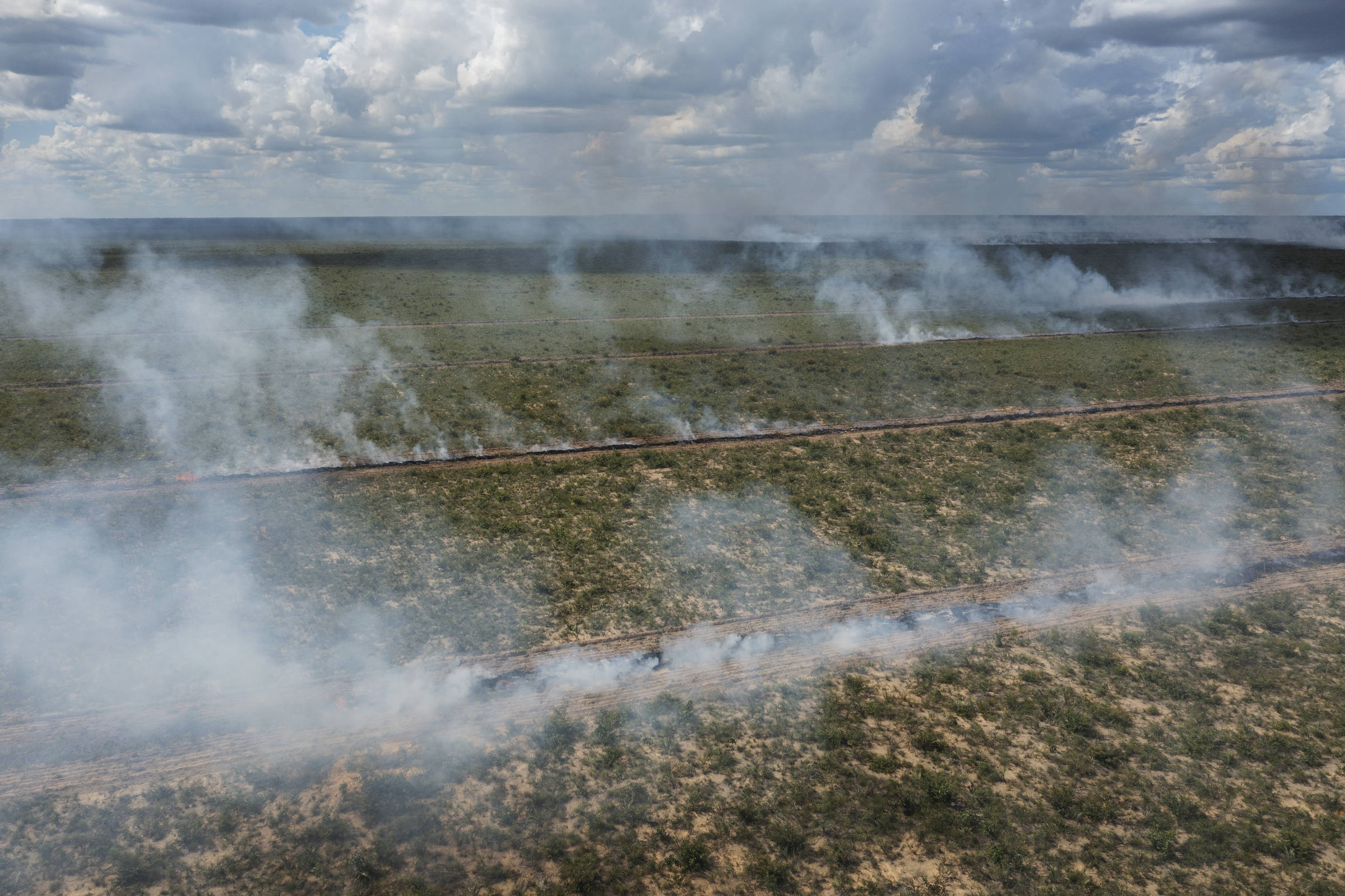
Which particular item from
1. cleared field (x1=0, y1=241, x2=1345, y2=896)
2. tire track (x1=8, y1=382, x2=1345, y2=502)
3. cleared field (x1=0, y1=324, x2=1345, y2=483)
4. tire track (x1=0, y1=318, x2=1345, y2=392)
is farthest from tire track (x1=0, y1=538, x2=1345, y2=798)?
tire track (x1=0, y1=318, x2=1345, y2=392)

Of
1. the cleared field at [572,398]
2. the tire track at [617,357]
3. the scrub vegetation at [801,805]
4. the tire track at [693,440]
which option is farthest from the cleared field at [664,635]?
the tire track at [617,357]

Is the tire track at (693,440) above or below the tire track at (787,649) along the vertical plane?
above

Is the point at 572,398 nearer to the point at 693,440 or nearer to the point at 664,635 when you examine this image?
the point at 693,440

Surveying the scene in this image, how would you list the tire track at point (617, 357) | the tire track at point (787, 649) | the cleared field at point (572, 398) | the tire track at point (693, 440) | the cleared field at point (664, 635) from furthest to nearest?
the tire track at point (617, 357) < the cleared field at point (572, 398) < the tire track at point (693, 440) < the tire track at point (787, 649) < the cleared field at point (664, 635)

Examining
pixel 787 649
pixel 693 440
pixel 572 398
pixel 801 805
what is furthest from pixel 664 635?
pixel 572 398

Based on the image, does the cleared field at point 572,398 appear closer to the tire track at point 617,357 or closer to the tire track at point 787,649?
the tire track at point 617,357

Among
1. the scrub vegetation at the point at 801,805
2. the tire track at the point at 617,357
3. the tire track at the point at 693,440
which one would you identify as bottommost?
the scrub vegetation at the point at 801,805

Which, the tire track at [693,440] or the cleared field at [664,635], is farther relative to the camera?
the tire track at [693,440]

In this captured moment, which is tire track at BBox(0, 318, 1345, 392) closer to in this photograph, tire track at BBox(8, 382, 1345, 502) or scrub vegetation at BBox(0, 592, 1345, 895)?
tire track at BBox(8, 382, 1345, 502)
